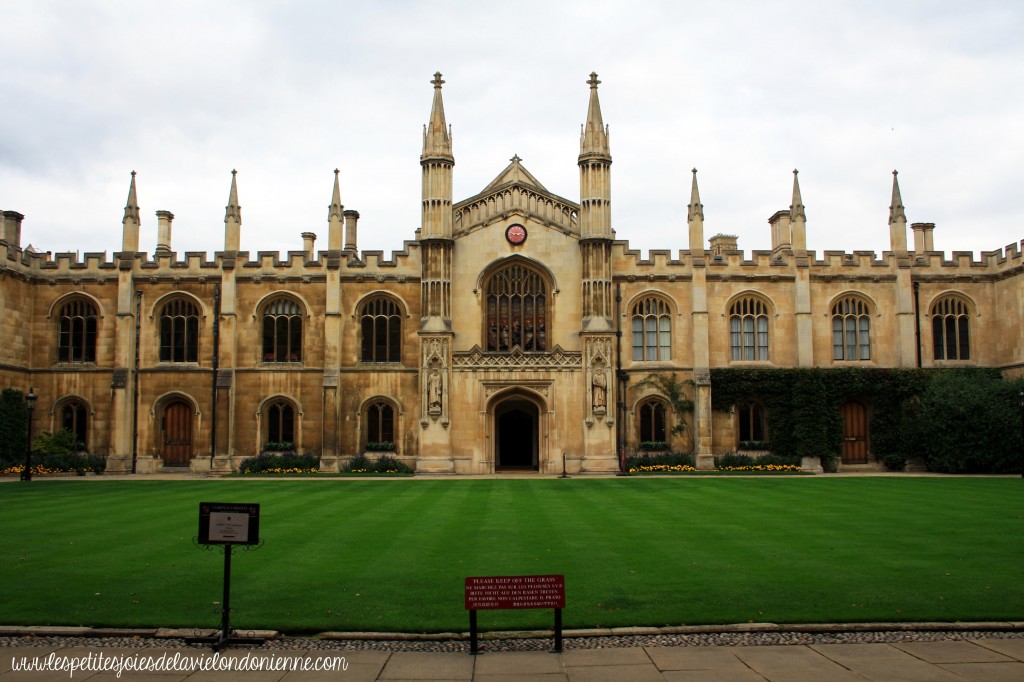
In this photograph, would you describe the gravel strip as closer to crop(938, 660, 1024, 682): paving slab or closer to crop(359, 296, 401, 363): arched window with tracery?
A: crop(938, 660, 1024, 682): paving slab

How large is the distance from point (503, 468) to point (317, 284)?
A: 11.5m

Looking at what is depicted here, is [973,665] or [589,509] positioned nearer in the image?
[973,665]

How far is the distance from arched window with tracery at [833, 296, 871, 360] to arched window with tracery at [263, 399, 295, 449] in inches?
953

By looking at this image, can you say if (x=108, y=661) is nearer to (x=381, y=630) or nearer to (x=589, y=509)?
(x=381, y=630)

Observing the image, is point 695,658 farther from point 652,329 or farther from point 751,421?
point 751,421

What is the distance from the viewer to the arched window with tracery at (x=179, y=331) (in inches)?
1496

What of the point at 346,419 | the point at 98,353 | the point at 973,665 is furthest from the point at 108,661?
the point at 98,353

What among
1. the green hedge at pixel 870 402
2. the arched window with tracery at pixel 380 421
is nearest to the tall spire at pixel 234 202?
the arched window with tracery at pixel 380 421

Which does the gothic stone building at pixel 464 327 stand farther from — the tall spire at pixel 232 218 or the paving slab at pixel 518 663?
the paving slab at pixel 518 663

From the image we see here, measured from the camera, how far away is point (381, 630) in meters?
9.34

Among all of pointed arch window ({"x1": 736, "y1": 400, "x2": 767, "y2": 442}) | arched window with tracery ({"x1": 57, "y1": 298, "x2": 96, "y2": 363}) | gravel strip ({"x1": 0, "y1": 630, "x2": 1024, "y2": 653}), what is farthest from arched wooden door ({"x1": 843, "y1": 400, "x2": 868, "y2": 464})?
arched window with tracery ({"x1": 57, "y1": 298, "x2": 96, "y2": 363})

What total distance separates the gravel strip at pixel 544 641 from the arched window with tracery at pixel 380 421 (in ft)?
92.3

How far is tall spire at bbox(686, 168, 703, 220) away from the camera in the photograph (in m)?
37.8

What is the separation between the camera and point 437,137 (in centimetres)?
3709
